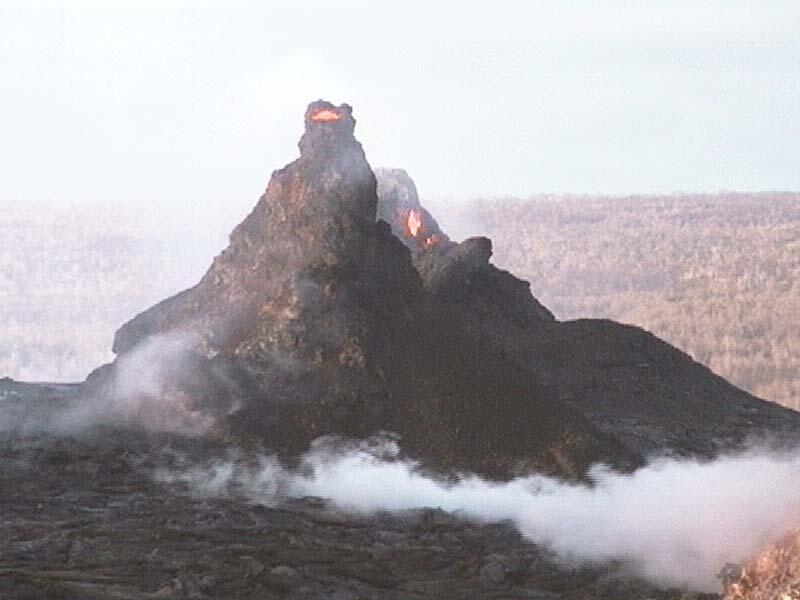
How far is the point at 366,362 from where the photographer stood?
53.4m

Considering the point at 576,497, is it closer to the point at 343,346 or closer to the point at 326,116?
the point at 343,346

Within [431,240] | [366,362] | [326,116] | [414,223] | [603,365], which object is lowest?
[603,365]

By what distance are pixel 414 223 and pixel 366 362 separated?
2968 cm

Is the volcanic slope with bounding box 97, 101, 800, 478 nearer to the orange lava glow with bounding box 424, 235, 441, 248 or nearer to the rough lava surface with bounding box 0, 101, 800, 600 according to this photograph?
the rough lava surface with bounding box 0, 101, 800, 600

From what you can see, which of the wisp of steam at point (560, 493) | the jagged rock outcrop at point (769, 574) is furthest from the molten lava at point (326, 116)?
the jagged rock outcrop at point (769, 574)

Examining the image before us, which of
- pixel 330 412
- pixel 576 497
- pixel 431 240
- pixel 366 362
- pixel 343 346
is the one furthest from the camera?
pixel 431 240

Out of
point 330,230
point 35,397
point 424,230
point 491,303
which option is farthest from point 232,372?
point 424,230

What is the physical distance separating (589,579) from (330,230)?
22.3 metres

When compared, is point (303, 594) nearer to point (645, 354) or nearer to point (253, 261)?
point (253, 261)

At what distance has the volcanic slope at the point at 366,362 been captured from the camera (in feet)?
167

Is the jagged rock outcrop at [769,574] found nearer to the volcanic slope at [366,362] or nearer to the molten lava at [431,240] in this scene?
the volcanic slope at [366,362]

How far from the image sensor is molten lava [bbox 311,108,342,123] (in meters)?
61.1

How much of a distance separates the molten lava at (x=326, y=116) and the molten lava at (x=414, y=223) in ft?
66.8

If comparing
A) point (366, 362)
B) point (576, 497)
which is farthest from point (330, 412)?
point (576, 497)
